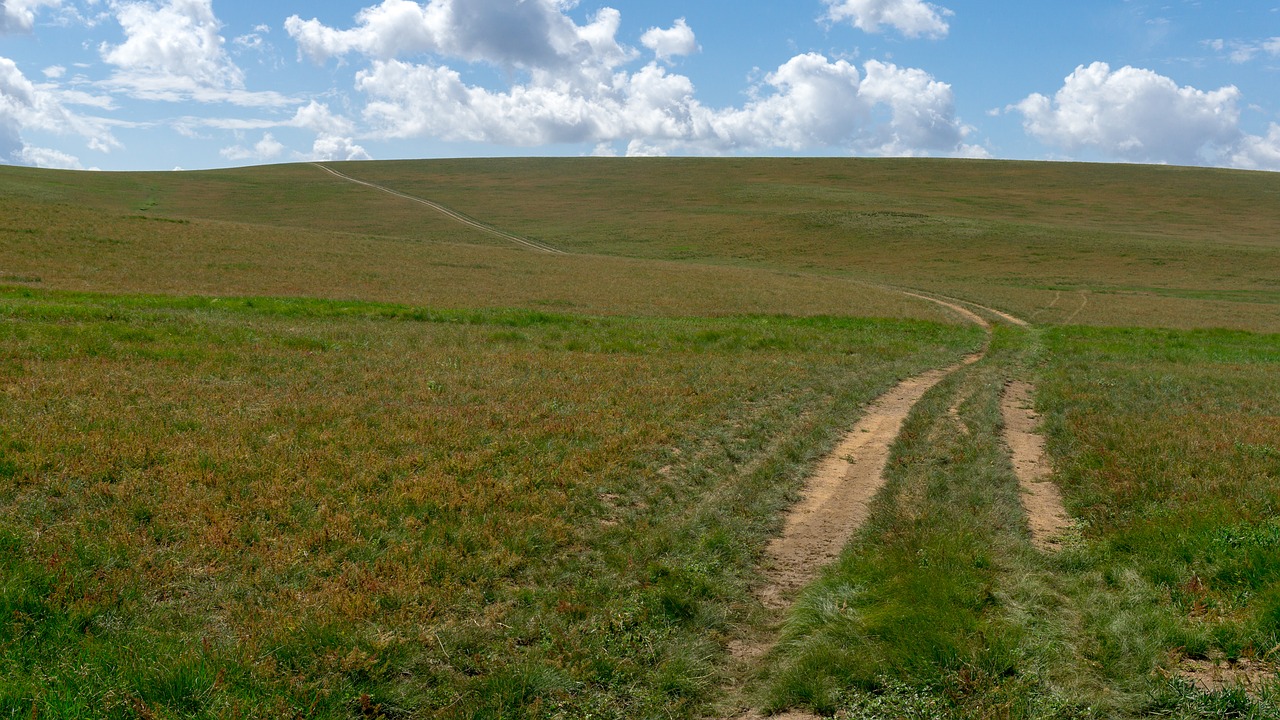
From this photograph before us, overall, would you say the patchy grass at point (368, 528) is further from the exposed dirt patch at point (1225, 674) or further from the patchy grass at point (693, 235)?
the patchy grass at point (693, 235)

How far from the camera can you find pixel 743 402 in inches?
599

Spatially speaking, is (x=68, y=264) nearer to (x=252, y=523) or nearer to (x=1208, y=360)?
(x=252, y=523)

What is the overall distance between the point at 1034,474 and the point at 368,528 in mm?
9205

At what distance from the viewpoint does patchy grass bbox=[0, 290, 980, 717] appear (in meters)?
5.24

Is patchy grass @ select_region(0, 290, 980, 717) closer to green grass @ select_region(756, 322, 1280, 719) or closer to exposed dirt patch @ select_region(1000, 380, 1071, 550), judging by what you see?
green grass @ select_region(756, 322, 1280, 719)

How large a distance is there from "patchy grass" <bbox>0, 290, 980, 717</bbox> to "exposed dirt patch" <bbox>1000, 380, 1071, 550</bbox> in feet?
9.49

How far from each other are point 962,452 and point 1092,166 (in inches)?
5997

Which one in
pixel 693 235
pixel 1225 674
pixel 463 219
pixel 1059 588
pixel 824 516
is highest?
pixel 463 219

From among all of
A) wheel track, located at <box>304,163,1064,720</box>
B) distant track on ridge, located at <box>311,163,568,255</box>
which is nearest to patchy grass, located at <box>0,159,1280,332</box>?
distant track on ridge, located at <box>311,163,568,255</box>

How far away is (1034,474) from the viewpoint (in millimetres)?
11211

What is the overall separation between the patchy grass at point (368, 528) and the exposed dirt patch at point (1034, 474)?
289 cm

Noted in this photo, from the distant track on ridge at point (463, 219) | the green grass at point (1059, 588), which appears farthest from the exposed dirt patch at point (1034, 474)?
the distant track on ridge at point (463, 219)

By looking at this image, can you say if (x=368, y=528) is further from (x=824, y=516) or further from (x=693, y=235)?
(x=693, y=235)

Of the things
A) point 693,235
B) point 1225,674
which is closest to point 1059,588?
point 1225,674
